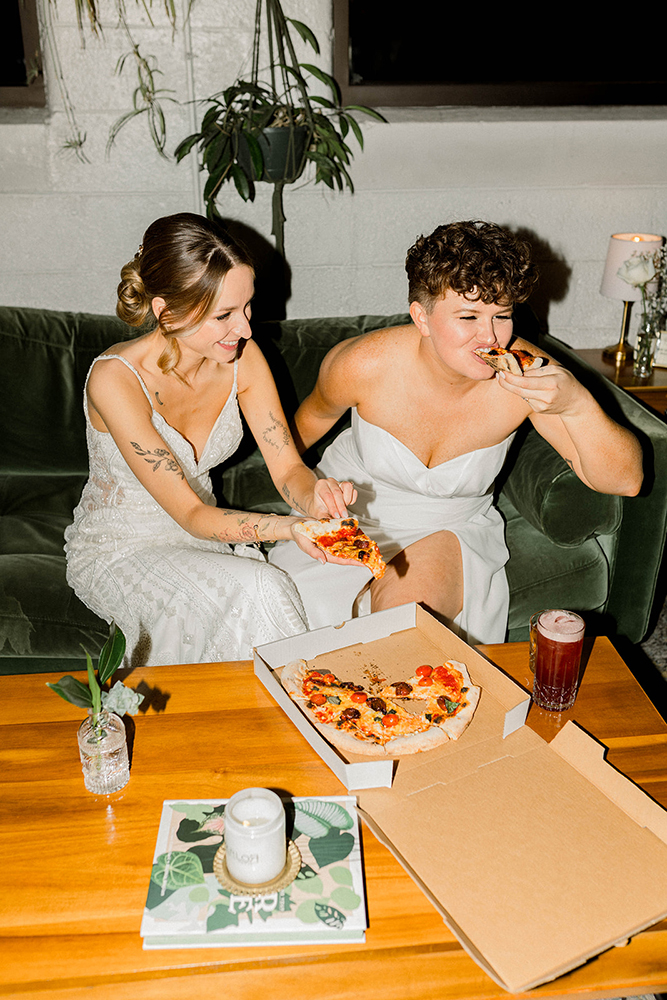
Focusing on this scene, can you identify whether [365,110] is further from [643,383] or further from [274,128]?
[643,383]

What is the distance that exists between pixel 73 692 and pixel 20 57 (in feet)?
8.92

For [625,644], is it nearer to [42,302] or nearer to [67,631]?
[67,631]

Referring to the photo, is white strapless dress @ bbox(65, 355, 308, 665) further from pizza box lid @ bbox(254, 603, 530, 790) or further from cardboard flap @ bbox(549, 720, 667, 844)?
cardboard flap @ bbox(549, 720, 667, 844)

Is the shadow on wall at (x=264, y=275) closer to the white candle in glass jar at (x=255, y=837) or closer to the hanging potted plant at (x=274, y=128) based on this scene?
the hanging potted plant at (x=274, y=128)

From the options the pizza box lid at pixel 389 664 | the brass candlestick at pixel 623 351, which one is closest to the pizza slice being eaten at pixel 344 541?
the pizza box lid at pixel 389 664

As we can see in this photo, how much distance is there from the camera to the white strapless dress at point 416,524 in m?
2.17

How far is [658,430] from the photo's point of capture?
227 cm

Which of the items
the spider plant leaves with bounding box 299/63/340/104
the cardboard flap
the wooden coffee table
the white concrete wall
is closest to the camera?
the wooden coffee table

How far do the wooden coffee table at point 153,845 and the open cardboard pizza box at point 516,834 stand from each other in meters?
0.04

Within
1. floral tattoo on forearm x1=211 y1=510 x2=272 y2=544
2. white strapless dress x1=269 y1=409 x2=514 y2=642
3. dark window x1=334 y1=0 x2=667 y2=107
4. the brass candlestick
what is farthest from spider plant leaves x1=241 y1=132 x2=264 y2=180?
the brass candlestick

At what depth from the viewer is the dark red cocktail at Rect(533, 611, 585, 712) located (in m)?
1.43

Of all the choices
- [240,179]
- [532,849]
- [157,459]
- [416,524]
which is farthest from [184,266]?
[532,849]

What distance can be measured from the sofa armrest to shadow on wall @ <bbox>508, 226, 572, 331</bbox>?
1406 millimetres

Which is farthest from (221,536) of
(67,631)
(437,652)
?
(437,652)
